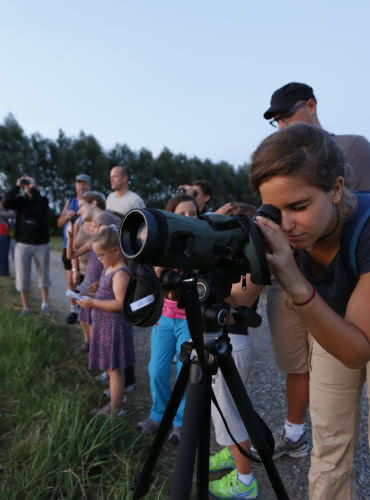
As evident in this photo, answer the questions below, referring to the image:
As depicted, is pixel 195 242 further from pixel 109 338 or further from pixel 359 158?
pixel 109 338

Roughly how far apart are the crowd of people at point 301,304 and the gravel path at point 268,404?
157mm

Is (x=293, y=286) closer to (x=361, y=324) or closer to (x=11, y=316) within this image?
(x=361, y=324)

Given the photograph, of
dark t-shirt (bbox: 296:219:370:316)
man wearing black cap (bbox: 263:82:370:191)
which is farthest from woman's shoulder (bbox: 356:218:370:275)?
man wearing black cap (bbox: 263:82:370:191)

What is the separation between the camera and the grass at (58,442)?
6.40ft

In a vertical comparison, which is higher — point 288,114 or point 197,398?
point 288,114

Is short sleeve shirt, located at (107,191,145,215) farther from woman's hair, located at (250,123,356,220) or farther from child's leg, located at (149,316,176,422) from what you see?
woman's hair, located at (250,123,356,220)

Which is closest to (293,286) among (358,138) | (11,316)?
(358,138)

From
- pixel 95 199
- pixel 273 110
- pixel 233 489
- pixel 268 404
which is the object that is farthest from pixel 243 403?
pixel 95 199

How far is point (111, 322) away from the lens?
9.32 feet

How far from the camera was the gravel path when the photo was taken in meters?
2.23

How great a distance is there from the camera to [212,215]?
1.13 meters

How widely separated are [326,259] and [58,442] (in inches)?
73.7

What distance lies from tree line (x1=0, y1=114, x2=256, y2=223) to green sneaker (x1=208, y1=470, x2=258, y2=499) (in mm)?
18131

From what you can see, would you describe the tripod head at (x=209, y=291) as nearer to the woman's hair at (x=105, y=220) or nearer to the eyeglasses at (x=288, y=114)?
the eyeglasses at (x=288, y=114)
